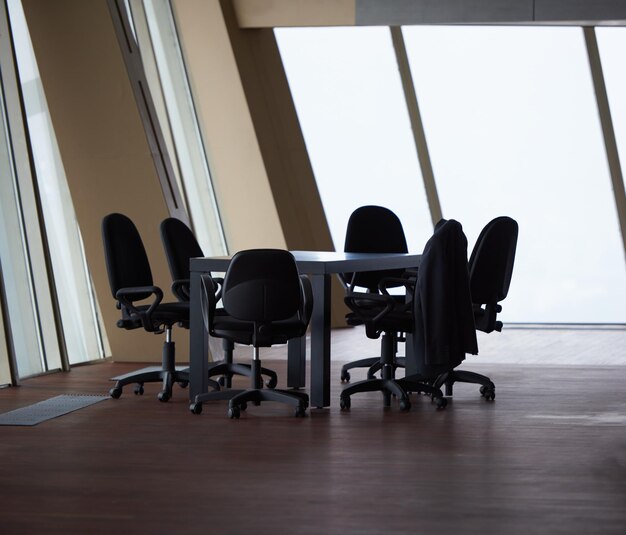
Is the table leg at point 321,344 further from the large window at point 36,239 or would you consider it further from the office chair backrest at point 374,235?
the large window at point 36,239

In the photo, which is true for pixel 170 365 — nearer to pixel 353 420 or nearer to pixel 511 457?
pixel 353 420

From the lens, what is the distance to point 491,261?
18.5 ft

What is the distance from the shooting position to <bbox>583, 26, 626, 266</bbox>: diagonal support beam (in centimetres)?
1004

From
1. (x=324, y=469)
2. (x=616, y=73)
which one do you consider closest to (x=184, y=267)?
(x=324, y=469)

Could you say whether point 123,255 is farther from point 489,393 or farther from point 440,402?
point 489,393

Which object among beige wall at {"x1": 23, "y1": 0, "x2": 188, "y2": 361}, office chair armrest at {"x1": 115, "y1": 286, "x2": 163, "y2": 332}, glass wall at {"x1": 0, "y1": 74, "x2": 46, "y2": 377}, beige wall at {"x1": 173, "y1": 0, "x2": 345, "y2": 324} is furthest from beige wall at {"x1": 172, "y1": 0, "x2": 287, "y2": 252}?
office chair armrest at {"x1": 115, "y1": 286, "x2": 163, "y2": 332}

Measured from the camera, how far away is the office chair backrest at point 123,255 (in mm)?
5699

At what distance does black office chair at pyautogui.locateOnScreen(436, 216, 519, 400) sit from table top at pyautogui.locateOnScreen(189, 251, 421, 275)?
0.48 m

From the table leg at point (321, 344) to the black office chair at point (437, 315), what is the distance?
0.12 meters

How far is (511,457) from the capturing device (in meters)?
Result: 3.99

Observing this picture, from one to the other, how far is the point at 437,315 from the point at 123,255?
1981 millimetres

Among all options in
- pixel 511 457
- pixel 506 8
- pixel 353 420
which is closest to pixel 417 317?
pixel 353 420

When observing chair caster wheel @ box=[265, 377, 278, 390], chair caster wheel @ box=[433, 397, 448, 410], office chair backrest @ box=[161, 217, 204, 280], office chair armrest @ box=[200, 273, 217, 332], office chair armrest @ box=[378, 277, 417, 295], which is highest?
office chair backrest @ box=[161, 217, 204, 280]

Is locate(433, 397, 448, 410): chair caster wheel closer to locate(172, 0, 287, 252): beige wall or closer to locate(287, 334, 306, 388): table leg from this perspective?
locate(287, 334, 306, 388): table leg
